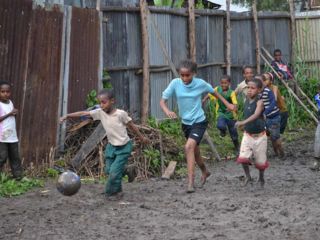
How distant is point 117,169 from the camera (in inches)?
316

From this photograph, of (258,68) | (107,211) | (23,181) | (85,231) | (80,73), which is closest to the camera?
(85,231)

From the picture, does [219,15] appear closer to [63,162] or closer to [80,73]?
[80,73]

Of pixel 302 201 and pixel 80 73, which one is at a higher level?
pixel 80 73

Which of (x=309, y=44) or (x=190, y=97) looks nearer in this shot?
(x=190, y=97)

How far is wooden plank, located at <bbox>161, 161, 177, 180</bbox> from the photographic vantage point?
31.8ft

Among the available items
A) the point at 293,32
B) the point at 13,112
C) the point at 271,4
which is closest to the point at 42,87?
the point at 13,112

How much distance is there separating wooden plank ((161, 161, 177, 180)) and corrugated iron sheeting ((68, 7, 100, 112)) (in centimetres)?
171

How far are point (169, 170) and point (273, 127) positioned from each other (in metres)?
2.36

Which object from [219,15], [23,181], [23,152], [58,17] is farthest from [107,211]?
[219,15]

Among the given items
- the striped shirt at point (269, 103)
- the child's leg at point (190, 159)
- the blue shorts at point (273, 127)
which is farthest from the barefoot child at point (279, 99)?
the child's leg at point (190, 159)

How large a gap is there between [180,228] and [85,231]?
0.91m

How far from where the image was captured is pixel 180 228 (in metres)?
6.40

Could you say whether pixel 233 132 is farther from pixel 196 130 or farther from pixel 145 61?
pixel 196 130

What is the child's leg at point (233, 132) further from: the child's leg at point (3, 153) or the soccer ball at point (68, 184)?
the soccer ball at point (68, 184)
